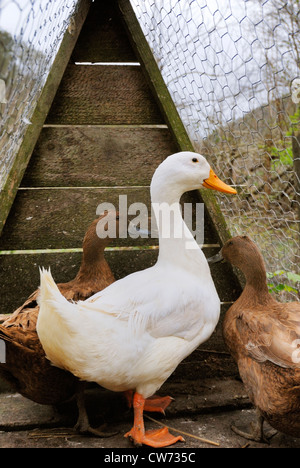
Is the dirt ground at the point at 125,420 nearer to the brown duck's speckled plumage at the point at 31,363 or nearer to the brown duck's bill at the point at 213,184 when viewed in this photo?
the brown duck's speckled plumage at the point at 31,363

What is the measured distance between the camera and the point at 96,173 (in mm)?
2004

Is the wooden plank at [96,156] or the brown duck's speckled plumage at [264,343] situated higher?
the wooden plank at [96,156]

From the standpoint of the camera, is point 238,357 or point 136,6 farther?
point 136,6

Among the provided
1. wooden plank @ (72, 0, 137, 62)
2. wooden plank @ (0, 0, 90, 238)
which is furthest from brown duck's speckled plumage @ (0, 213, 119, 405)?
wooden plank @ (72, 0, 137, 62)

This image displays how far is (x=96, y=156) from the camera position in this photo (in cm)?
200

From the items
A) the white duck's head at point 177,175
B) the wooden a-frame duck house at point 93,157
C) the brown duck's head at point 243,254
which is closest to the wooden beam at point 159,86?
the wooden a-frame duck house at point 93,157

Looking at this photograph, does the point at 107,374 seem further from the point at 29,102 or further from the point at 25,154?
the point at 29,102

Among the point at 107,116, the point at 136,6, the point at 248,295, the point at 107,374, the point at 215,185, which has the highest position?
the point at 136,6

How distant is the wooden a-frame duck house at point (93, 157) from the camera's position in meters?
1.93

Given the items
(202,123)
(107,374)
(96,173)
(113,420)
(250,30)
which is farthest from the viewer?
(202,123)

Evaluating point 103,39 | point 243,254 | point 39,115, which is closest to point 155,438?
point 243,254

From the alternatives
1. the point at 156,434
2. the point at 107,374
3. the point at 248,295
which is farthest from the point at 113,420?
the point at 248,295

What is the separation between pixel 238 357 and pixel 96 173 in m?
0.97

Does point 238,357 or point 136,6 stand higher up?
point 136,6
